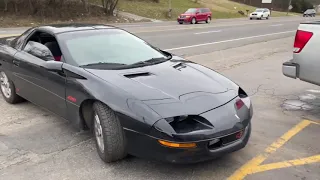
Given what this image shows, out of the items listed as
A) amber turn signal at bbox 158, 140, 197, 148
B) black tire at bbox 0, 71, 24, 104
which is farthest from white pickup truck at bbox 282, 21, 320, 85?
black tire at bbox 0, 71, 24, 104

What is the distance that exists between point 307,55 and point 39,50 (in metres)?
3.71

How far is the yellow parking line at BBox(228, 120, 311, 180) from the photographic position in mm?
3327

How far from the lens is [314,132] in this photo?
442 cm

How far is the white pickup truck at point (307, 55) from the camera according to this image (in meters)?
4.69

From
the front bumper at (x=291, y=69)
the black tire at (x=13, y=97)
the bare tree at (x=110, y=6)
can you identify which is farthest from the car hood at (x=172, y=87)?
the bare tree at (x=110, y=6)

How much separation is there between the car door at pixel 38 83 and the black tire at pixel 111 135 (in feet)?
2.64

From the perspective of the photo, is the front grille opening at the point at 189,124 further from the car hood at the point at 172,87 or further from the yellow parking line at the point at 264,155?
the yellow parking line at the point at 264,155

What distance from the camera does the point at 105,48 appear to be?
4.29 metres

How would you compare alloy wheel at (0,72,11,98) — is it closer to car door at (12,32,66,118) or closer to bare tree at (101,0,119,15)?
car door at (12,32,66,118)

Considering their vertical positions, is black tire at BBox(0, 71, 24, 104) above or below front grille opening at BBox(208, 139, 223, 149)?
below

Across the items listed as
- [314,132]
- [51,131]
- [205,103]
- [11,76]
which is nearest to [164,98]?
[205,103]

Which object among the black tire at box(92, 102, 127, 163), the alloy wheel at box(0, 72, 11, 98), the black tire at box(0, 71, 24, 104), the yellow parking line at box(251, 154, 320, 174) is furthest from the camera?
the alloy wheel at box(0, 72, 11, 98)

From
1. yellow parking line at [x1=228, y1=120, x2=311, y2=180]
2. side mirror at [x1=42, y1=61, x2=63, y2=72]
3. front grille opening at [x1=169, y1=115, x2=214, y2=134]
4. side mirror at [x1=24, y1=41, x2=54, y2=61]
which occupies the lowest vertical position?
yellow parking line at [x1=228, y1=120, x2=311, y2=180]

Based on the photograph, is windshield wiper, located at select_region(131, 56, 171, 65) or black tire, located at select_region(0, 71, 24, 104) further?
black tire, located at select_region(0, 71, 24, 104)
